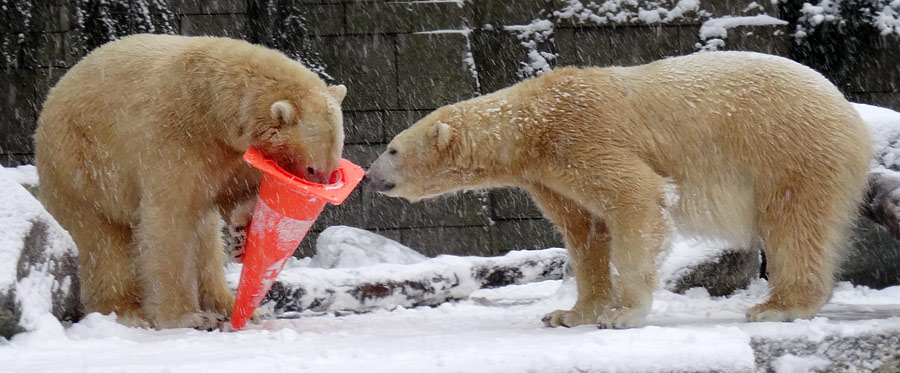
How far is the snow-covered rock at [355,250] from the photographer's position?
7.18m

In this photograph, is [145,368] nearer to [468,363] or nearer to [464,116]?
[468,363]

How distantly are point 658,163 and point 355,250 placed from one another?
3.25m

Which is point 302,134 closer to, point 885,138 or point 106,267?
point 106,267

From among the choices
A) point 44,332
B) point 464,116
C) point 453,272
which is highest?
point 464,116

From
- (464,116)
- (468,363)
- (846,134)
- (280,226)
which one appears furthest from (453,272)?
(468,363)

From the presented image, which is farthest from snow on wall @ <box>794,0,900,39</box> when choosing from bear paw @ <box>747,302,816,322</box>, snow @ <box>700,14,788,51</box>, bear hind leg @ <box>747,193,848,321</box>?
bear paw @ <box>747,302,816,322</box>

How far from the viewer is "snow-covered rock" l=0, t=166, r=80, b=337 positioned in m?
3.69

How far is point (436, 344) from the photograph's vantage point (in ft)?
11.6

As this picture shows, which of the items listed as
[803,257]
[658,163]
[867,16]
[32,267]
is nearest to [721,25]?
[867,16]

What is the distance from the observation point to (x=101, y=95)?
4699 millimetres

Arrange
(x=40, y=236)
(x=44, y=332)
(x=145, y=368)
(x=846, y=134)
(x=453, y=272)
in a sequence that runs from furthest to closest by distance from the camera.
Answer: (x=453, y=272), (x=846, y=134), (x=40, y=236), (x=44, y=332), (x=145, y=368)

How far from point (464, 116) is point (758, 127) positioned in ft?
4.61

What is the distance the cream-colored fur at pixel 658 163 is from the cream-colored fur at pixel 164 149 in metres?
0.70

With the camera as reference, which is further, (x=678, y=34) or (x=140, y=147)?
(x=678, y=34)
